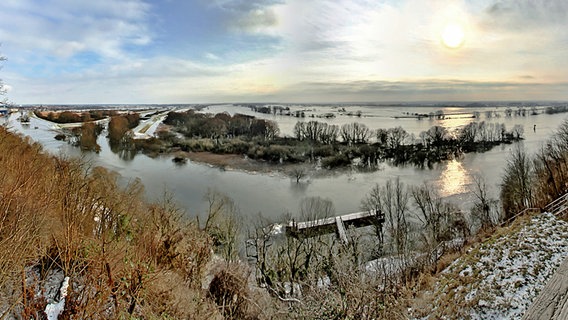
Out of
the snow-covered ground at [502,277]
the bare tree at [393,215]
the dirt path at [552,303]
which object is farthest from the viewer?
the bare tree at [393,215]

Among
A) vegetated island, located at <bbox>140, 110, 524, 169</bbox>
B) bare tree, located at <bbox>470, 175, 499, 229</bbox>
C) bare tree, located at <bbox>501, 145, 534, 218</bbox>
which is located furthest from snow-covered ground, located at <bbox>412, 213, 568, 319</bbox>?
vegetated island, located at <bbox>140, 110, 524, 169</bbox>

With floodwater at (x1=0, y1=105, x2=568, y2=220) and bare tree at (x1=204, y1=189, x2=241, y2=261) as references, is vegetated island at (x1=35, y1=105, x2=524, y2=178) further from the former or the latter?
bare tree at (x1=204, y1=189, x2=241, y2=261)

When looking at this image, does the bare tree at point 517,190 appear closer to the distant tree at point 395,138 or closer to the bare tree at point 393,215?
the bare tree at point 393,215

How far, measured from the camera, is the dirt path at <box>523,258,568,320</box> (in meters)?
1.33

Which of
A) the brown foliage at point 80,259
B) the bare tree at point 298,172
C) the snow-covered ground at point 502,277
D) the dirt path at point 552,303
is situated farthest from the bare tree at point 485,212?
the dirt path at point 552,303

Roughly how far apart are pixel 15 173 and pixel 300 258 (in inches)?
490

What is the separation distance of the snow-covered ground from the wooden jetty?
8.37 meters

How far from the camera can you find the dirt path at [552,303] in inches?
52.2

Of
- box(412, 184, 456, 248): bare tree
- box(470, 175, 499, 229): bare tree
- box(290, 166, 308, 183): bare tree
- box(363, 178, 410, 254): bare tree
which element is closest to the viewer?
box(412, 184, 456, 248): bare tree

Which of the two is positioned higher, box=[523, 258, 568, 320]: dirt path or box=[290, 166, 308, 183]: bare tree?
box=[523, 258, 568, 320]: dirt path

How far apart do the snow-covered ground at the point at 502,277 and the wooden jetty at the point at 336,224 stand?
330 inches

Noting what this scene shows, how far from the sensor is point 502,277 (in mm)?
7531

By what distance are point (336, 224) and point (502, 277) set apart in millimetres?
14022

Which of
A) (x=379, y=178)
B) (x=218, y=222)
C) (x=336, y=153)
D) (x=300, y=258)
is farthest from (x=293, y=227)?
(x=336, y=153)
